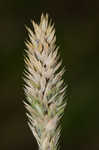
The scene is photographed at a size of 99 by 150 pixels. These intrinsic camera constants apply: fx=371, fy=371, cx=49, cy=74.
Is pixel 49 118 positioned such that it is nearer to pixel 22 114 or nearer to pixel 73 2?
pixel 22 114

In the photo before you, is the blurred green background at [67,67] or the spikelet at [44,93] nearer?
the spikelet at [44,93]

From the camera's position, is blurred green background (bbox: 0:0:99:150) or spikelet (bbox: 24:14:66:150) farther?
blurred green background (bbox: 0:0:99:150)

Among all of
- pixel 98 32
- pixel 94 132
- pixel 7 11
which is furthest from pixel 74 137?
pixel 7 11

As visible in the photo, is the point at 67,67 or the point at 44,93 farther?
the point at 67,67
